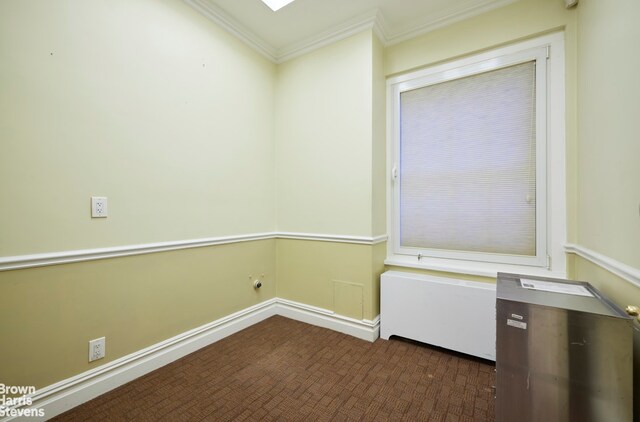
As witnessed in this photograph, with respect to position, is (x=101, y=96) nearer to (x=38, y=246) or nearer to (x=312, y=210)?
(x=38, y=246)

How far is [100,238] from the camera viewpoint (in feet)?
5.46

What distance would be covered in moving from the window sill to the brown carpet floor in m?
0.63

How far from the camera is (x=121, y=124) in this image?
175 centimetres

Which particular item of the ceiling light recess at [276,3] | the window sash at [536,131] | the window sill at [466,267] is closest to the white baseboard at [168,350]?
the window sill at [466,267]

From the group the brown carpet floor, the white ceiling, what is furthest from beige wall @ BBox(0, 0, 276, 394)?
the brown carpet floor

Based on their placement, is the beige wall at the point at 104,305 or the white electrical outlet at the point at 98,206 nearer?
the beige wall at the point at 104,305

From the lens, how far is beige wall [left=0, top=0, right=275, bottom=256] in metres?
1.40

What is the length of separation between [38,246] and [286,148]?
1.99 m

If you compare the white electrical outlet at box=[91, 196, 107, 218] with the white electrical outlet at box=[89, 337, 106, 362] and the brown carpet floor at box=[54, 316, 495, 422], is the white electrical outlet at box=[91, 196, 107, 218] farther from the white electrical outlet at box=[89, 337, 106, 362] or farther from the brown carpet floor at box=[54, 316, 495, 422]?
the brown carpet floor at box=[54, 316, 495, 422]

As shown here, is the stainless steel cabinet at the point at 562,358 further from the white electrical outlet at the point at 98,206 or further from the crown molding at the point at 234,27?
the crown molding at the point at 234,27

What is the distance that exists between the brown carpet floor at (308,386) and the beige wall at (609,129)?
1.13 meters

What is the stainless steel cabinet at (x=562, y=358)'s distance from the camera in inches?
39.3

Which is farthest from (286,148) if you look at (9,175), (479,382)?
(479,382)

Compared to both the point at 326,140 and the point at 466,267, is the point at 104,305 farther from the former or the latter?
the point at 466,267
